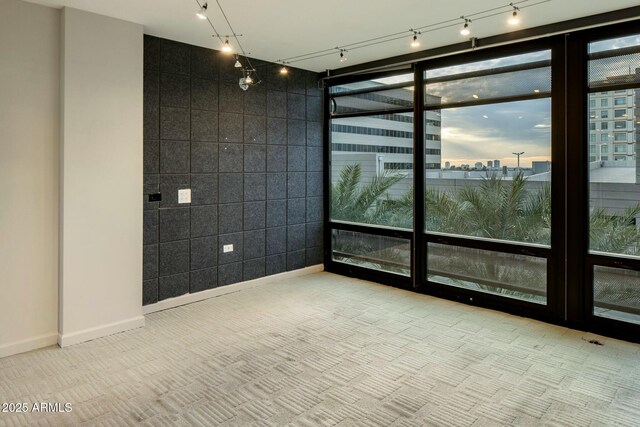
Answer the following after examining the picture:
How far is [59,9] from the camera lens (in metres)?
3.72

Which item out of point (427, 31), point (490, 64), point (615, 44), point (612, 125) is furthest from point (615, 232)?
point (427, 31)

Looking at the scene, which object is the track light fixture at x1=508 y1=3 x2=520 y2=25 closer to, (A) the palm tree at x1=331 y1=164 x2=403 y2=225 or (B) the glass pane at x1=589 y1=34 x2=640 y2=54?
(B) the glass pane at x1=589 y1=34 x2=640 y2=54

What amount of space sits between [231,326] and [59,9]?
3.20 metres

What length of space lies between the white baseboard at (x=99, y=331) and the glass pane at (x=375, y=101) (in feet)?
12.3

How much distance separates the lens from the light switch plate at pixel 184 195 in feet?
15.7

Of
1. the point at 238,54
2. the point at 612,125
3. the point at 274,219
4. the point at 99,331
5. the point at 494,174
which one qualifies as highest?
the point at 238,54

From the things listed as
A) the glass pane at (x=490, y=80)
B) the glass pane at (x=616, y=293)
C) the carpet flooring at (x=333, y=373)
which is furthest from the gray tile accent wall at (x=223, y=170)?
the glass pane at (x=616, y=293)

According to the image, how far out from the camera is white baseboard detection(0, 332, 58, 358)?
356 centimetres

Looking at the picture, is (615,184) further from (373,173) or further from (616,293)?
(373,173)

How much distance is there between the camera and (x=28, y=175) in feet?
12.0

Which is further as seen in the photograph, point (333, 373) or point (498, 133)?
point (498, 133)

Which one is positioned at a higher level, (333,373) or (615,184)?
(615,184)

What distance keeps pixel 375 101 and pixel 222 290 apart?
3108 millimetres

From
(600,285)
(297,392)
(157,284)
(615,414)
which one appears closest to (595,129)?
(600,285)
